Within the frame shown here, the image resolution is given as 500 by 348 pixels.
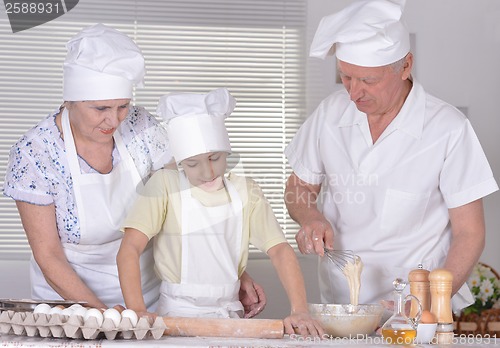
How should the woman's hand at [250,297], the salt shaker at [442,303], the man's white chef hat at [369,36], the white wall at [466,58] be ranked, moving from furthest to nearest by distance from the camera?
the white wall at [466,58]
the woman's hand at [250,297]
the man's white chef hat at [369,36]
the salt shaker at [442,303]

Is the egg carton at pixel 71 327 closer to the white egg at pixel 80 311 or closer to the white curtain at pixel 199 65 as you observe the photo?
the white egg at pixel 80 311

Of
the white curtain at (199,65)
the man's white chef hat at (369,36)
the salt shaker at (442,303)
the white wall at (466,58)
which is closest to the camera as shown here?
the salt shaker at (442,303)

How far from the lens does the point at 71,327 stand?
58.8 inches

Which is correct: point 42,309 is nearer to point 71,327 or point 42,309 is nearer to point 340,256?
point 71,327

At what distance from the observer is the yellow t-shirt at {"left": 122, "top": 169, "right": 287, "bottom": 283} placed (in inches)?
76.1

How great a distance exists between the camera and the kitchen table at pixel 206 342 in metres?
1.47

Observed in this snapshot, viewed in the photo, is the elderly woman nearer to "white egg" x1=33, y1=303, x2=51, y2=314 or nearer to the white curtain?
"white egg" x1=33, y1=303, x2=51, y2=314

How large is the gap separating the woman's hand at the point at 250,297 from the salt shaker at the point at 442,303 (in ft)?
1.71

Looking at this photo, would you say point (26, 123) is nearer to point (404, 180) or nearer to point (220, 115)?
point (220, 115)

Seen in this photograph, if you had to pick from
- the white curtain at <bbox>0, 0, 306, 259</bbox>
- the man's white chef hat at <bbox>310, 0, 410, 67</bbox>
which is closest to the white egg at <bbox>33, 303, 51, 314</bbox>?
the man's white chef hat at <bbox>310, 0, 410, 67</bbox>

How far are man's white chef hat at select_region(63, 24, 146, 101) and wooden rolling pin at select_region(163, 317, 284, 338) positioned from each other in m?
0.58

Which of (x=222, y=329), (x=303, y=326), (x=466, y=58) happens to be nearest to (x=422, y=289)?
(x=303, y=326)

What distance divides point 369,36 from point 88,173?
27.6 inches

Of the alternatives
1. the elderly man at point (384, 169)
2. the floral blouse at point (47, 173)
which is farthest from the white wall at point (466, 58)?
the floral blouse at point (47, 173)
